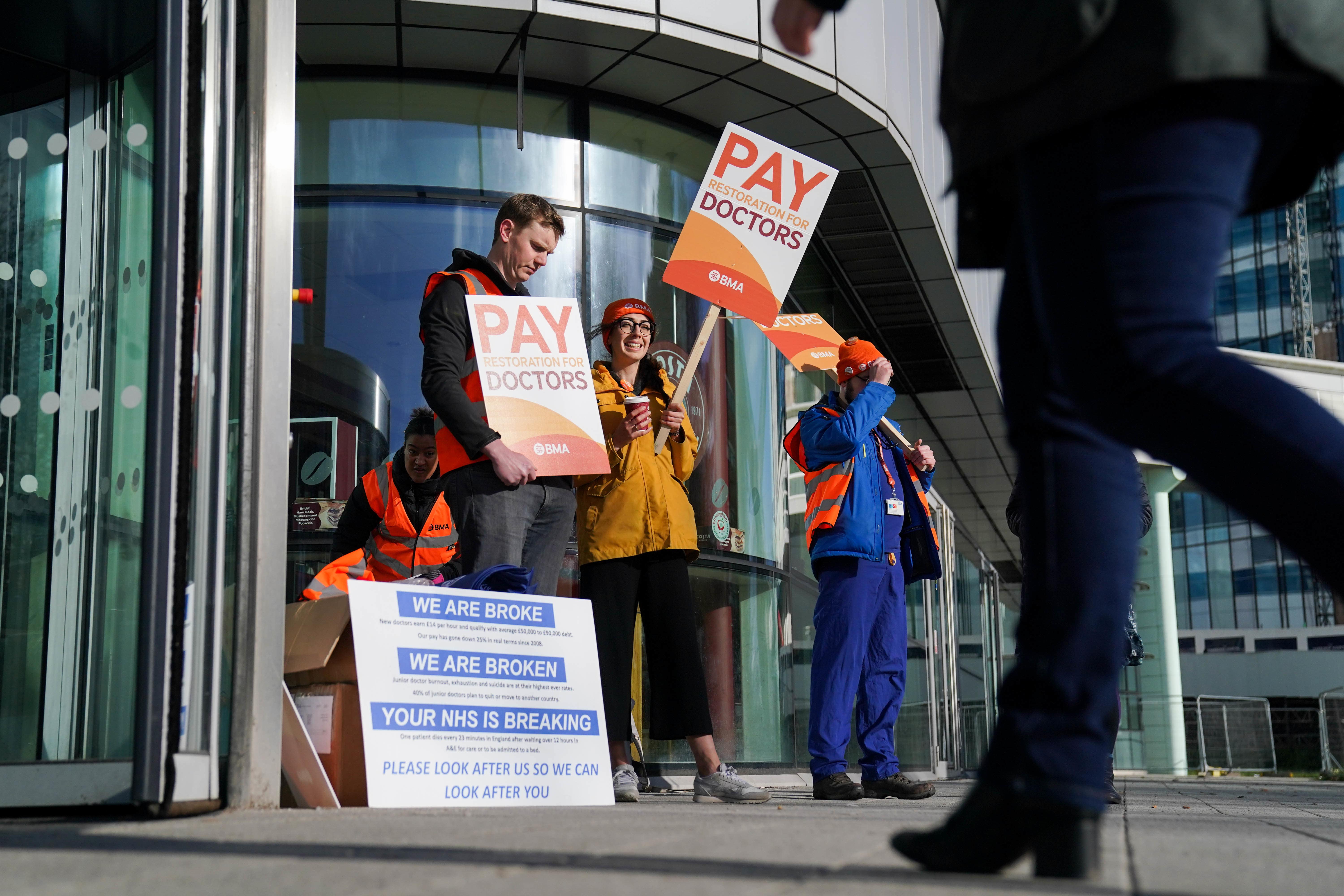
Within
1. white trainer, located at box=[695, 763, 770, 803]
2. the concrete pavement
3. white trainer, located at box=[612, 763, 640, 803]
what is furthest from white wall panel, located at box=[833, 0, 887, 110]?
the concrete pavement

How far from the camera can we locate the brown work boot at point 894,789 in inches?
199

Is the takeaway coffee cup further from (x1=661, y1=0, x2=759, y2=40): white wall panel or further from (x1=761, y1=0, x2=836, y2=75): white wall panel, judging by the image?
(x1=761, y1=0, x2=836, y2=75): white wall panel

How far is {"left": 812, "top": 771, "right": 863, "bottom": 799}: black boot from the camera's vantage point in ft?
15.8

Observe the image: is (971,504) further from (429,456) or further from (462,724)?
(462,724)

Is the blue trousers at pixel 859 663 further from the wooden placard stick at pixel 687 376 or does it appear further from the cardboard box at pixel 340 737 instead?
the cardboard box at pixel 340 737

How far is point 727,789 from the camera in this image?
4301 millimetres

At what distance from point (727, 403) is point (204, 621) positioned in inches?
204

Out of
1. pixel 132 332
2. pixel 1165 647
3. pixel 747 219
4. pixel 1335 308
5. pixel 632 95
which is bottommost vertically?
pixel 1165 647

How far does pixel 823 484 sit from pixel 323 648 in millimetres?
2283

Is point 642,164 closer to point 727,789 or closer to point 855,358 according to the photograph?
point 855,358

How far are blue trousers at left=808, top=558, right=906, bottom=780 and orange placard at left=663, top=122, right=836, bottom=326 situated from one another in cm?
107

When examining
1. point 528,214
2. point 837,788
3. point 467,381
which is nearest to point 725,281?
point 528,214

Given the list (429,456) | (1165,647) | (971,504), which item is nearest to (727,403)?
(429,456)

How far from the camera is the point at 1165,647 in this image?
64.8 feet
